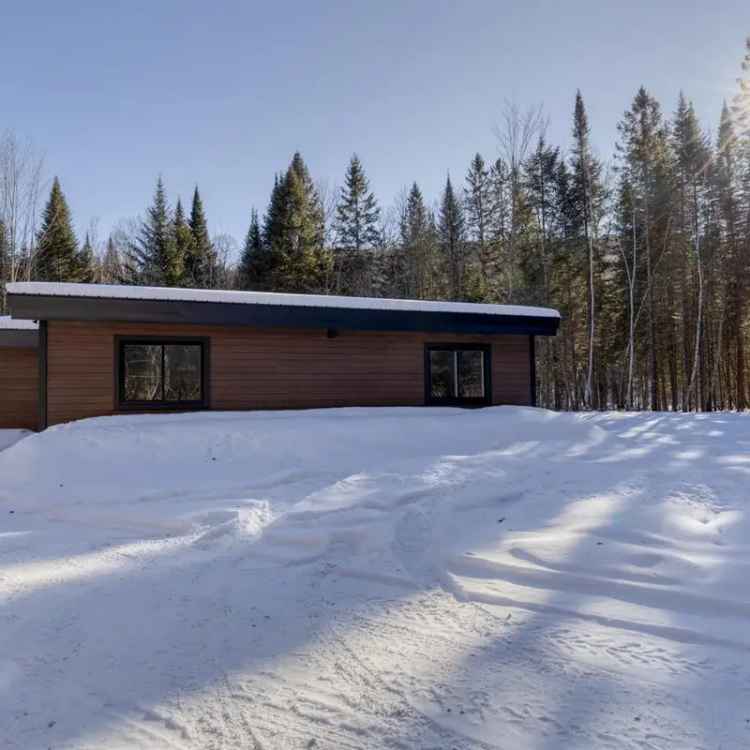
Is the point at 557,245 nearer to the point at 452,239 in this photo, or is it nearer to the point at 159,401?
the point at 452,239

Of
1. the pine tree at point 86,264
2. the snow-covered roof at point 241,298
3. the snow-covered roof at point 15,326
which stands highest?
the pine tree at point 86,264

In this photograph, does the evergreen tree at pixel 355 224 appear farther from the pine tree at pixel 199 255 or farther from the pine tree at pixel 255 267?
the pine tree at pixel 199 255

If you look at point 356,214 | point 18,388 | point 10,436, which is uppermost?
point 356,214

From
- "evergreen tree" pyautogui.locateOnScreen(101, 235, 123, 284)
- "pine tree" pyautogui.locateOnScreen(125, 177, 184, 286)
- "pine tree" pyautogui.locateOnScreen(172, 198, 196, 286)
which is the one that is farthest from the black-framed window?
"evergreen tree" pyautogui.locateOnScreen(101, 235, 123, 284)

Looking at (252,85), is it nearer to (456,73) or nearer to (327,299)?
(456,73)

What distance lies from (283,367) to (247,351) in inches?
27.1

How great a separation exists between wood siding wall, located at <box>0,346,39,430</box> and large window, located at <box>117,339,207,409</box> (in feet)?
11.9

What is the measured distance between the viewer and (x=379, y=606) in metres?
2.62

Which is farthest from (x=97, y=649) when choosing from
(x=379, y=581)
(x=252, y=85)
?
(x=252, y=85)

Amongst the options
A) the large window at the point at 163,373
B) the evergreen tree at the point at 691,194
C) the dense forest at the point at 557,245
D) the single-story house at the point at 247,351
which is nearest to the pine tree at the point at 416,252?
the dense forest at the point at 557,245

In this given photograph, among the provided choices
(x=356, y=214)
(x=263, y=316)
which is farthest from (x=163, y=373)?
(x=356, y=214)

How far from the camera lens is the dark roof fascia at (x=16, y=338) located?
10281 millimetres

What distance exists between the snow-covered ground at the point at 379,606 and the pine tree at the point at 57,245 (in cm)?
1980

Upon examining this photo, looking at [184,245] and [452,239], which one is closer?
[452,239]
